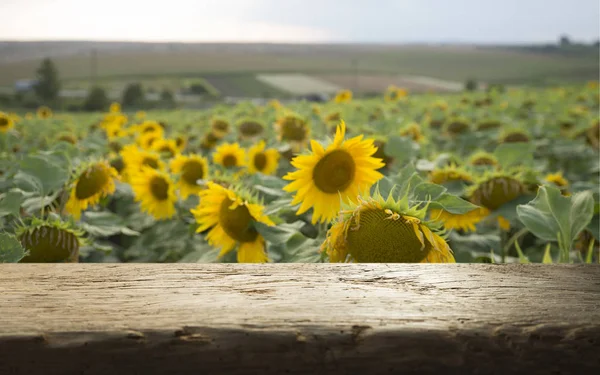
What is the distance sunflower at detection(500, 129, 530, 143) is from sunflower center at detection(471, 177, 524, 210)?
1722 millimetres

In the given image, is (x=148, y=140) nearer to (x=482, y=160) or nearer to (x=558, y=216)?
(x=482, y=160)

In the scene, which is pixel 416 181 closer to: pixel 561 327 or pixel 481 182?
pixel 481 182

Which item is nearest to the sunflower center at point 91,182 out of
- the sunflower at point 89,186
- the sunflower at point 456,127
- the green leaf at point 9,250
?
the sunflower at point 89,186

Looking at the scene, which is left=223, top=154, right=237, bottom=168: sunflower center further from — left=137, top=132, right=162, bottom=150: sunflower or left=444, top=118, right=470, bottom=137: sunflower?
left=444, top=118, right=470, bottom=137: sunflower

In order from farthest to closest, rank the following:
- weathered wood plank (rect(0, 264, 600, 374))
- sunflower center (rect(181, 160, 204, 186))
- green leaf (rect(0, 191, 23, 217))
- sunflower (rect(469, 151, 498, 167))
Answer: sunflower center (rect(181, 160, 204, 186)) → sunflower (rect(469, 151, 498, 167)) → green leaf (rect(0, 191, 23, 217)) → weathered wood plank (rect(0, 264, 600, 374))

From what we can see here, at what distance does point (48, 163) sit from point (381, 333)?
1397 mm

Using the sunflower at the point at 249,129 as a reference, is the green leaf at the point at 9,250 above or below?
below

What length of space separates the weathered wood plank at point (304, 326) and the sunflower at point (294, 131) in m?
2.11

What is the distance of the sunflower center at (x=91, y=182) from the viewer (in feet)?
6.66

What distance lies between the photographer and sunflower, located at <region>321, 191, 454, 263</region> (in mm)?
1218

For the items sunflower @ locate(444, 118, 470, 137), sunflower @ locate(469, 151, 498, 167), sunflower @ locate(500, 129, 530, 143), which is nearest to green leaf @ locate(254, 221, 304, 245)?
sunflower @ locate(469, 151, 498, 167)

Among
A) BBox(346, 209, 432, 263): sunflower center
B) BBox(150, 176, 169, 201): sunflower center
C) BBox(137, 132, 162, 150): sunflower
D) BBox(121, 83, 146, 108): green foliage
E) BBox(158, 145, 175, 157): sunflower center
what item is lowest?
BBox(150, 176, 169, 201): sunflower center

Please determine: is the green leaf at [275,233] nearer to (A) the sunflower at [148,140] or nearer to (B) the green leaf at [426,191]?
(B) the green leaf at [426,191]

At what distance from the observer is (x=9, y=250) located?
1300 millimetres
